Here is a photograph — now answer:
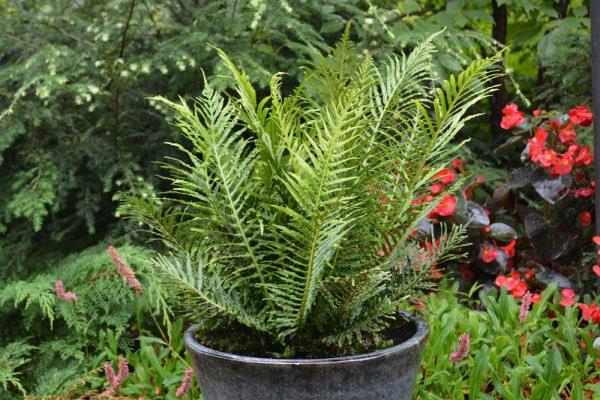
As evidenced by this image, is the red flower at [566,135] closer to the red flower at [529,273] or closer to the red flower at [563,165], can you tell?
the red flower at [563,165]

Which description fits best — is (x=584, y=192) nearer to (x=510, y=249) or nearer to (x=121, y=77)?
(x=510, y=249)

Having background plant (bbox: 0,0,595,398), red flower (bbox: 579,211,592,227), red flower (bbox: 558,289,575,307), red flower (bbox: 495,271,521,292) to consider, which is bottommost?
red flower (bbox: 558,289,575,307)

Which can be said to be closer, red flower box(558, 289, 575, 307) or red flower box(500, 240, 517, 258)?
red flower box(558, 289, 575, 307)

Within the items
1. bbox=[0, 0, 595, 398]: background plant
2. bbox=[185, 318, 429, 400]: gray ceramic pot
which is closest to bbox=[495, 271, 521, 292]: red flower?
bbox=[0, 0, 595, 398]: background plant

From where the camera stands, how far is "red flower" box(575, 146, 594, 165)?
2.61 m

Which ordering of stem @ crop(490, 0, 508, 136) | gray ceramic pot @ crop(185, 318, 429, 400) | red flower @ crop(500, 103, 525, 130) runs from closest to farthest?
gray ceramic pot @ crop(185, 318, 429, 400), red flower @ crop(500, 103, 525, 130), stem @ crop(490, 0, 508, 136)

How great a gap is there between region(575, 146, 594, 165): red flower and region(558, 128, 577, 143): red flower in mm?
Answer: 75

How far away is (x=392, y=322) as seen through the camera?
4.87 feet

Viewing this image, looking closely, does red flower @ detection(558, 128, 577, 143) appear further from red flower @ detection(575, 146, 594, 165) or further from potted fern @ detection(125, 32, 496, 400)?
potted fern @ detection(125, 32, 496, 400)

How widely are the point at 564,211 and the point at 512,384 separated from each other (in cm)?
112

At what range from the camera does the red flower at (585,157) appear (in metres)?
2.61

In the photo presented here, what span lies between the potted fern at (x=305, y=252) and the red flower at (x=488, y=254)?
4.31ft

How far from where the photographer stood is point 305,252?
1244mm

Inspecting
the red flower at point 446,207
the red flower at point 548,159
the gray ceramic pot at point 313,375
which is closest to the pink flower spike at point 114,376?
the gray ceramic pot at point 313,375
